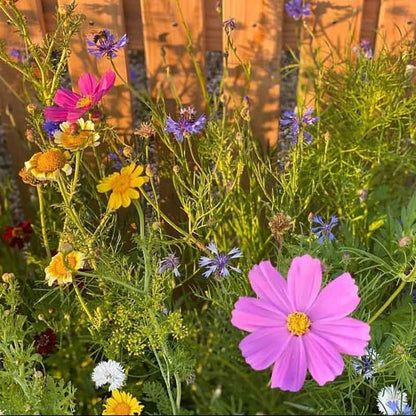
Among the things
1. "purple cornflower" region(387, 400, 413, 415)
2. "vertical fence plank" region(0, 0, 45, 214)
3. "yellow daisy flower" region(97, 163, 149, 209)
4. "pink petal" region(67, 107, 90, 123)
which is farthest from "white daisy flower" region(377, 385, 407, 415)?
"vertical fence plank" region(0, 0, 45, 214)

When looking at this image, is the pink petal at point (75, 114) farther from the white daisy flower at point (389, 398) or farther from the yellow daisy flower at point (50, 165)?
the white daisy flower at point (389, 398)

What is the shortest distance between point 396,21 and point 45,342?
1634mm

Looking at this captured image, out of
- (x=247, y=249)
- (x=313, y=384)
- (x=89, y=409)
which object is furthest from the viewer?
(x=247, y=249)

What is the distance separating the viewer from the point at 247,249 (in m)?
1.89

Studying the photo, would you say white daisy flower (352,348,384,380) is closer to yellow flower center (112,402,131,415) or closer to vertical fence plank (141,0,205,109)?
yellow flower center (112,402,131,415)

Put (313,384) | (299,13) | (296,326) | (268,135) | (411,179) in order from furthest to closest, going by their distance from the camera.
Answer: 1. (411,179)
2. (268,135)
3. (299,13)
4. (313,384)
5. (296,326)

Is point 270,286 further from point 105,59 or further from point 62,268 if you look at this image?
point 105,59

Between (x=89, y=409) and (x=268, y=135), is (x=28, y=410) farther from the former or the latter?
(x=268, y=135)

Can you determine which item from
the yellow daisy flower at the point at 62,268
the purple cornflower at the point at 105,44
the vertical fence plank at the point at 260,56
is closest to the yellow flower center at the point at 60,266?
the yellow daisy flower at the point at 62,268

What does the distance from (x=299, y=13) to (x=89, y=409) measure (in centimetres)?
145

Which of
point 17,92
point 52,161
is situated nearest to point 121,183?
point 52,161

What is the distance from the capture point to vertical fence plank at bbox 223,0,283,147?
2059 millimetres

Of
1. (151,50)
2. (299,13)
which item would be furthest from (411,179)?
(151,50)

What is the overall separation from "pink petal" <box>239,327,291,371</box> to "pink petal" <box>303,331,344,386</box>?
44mm
